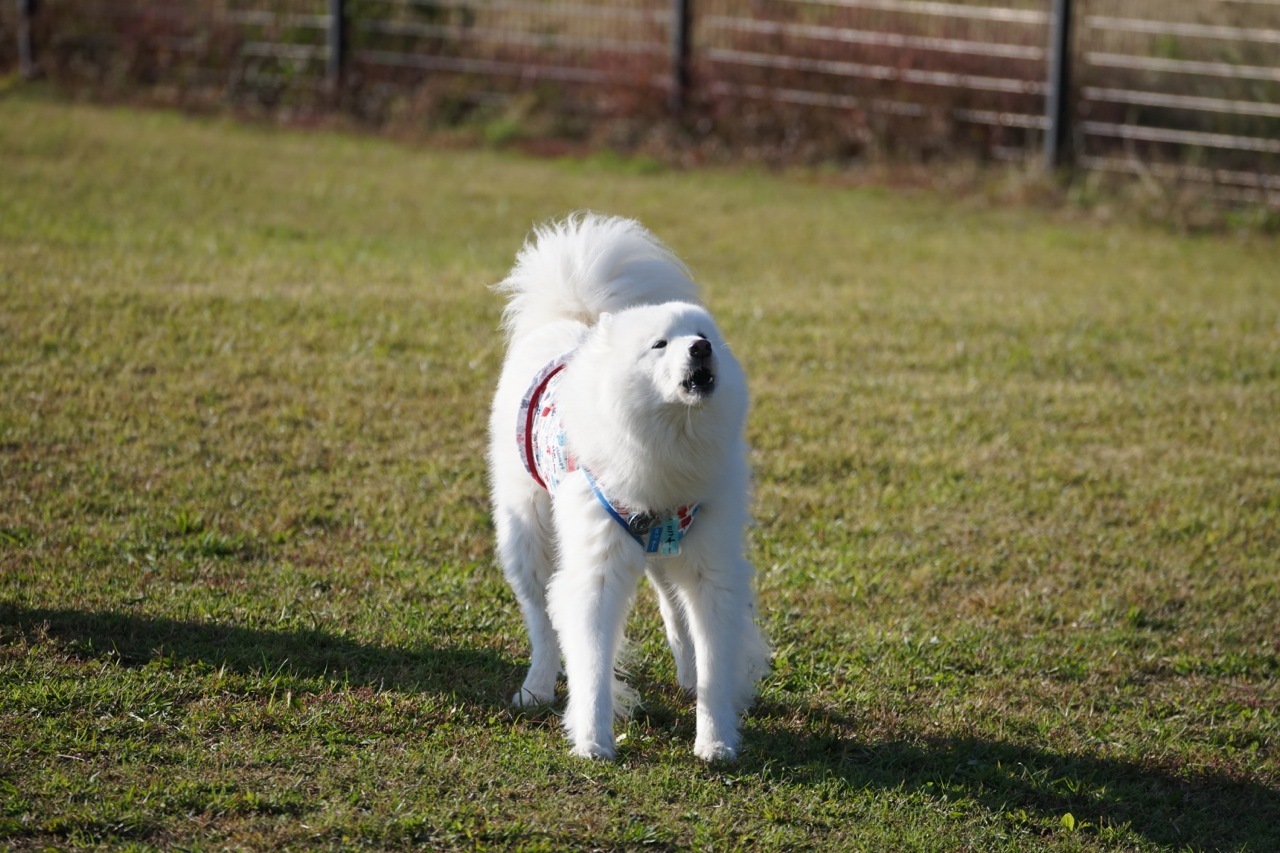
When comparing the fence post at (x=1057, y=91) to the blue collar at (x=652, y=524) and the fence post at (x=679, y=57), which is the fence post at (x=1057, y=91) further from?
the blue collar at (x=652, y=524)

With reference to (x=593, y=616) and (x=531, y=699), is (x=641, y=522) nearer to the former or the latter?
(x=593, y=616)

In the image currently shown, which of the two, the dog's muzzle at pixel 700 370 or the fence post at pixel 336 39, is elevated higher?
the fence post at pixel 336 39

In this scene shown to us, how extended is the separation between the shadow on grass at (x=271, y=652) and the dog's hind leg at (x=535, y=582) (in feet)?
0.48

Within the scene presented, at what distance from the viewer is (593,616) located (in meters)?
4.04

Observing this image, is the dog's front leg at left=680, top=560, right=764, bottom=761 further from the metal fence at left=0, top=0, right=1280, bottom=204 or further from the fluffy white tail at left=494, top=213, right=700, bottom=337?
the metal fence at left=0, top=0, right=1280, bottom=204

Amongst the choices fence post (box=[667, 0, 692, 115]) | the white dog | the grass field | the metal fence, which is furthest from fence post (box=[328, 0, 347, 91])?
the white dog

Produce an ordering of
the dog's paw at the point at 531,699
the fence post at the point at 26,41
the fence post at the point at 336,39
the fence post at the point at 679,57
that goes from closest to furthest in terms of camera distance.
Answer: the dog's paw at the point at 531,699, the fence post at the point at 679,57, the fence post at the point at 336,39, the fence post at the point at 26,41

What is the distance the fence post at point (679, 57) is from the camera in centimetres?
1467

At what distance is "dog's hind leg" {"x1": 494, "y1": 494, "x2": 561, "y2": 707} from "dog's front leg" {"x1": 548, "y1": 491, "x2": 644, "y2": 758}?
373 mm

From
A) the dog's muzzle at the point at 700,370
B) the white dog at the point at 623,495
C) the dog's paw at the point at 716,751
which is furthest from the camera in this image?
the dog's paw at the point at 716,751

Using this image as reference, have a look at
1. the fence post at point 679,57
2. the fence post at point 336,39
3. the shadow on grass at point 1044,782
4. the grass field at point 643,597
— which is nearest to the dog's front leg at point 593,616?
the grass field at point 643,597

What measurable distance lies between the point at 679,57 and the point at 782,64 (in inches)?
43.5

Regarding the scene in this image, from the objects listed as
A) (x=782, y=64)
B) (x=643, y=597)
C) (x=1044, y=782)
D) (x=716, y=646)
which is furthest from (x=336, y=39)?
(x=1044, y=782)

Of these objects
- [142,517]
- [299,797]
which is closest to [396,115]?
[142,517]
